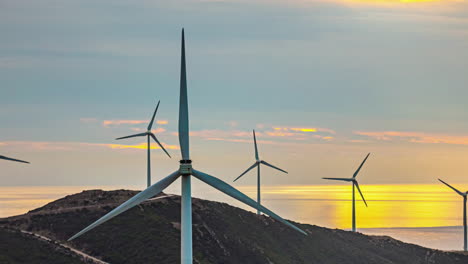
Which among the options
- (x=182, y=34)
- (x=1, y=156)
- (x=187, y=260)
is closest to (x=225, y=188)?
(x=187, y=260)

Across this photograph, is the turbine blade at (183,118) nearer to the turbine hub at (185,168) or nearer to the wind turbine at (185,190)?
the wind turbine at (185,190)

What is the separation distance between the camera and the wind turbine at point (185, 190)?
127425 mm

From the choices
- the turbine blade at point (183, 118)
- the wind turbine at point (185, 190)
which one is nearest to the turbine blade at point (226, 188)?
the wind turbine at point (185, 190)

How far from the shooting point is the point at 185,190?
129 metres

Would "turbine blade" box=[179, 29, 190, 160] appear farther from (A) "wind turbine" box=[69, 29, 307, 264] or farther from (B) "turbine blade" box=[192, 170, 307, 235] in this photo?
(B) "turbine blade" box=[192, 170, 307, 235]

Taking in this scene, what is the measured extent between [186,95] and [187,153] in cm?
856

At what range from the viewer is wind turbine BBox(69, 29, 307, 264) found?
5017 inches

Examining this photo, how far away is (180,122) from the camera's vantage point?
136 meters

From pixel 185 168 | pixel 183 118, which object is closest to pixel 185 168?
pixel 185 168

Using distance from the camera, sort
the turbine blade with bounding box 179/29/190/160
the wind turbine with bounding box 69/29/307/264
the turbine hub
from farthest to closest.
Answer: the turbine blade with bounding box 179/29/190/160 → the turbine hub → the wind turbine with bounding box 69/29/307/264

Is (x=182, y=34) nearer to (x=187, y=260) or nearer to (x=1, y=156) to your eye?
(x=187, y=260)

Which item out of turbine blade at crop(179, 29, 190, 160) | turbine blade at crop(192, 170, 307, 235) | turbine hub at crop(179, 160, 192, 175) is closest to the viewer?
turbine hub at crop(179, 160, 192, 175)

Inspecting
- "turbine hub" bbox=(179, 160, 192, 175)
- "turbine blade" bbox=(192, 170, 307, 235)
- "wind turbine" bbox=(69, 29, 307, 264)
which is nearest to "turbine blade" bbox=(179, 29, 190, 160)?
"wind turbine" bbox=(69, 29, 307, 264)

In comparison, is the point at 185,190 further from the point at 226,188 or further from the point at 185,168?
the point at 226,188
